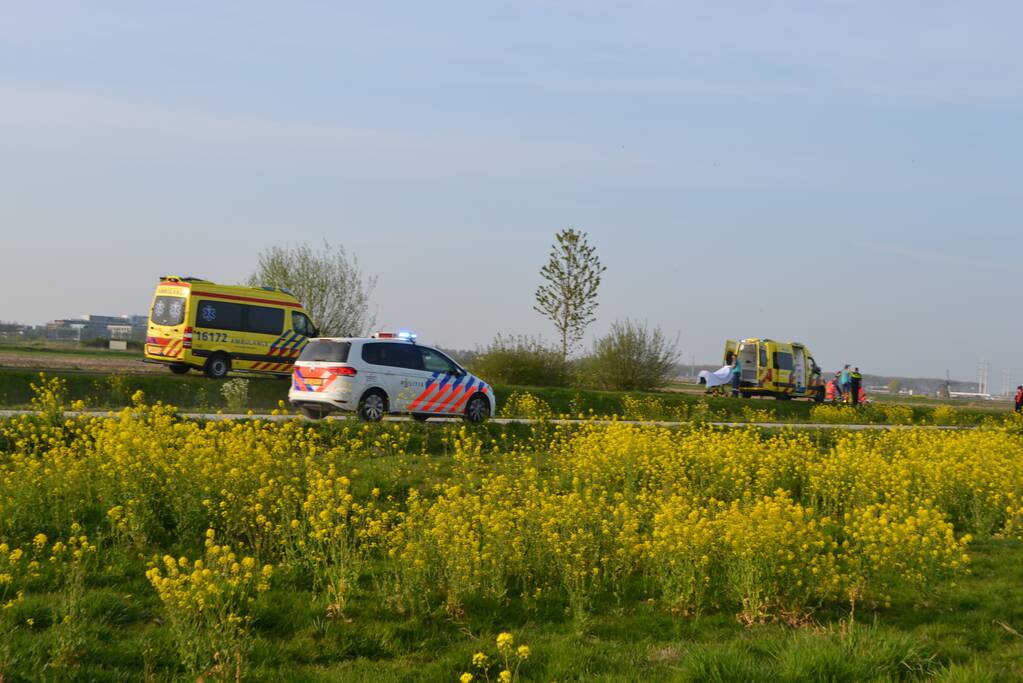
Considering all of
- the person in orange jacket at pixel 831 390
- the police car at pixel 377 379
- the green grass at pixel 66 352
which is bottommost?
the police car at pixel 377 379

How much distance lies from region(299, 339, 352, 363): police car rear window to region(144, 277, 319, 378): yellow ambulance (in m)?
10.6

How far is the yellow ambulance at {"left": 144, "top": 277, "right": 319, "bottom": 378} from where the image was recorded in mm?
28078

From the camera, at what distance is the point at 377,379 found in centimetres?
1831

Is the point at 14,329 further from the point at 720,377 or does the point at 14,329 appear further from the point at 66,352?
the point at 720,377

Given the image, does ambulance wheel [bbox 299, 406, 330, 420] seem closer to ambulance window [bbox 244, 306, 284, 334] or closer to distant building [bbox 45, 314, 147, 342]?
ambulance window [bbox 244, 306, 284, 334]

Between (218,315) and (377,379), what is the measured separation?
1196 cm

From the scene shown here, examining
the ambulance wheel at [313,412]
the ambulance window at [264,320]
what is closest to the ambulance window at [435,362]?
the ambulance wheel at [313,412]

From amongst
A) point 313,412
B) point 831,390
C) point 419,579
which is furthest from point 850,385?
point 419,579

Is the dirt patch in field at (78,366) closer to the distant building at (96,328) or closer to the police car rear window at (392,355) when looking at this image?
the police car rear window at (392,355)

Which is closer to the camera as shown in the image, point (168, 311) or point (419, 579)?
point (419, 579)

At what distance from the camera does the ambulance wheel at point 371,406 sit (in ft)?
59.9

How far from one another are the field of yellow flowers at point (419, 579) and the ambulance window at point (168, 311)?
1705 cm

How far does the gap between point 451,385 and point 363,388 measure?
2022 mm

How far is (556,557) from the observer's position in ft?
27.6
